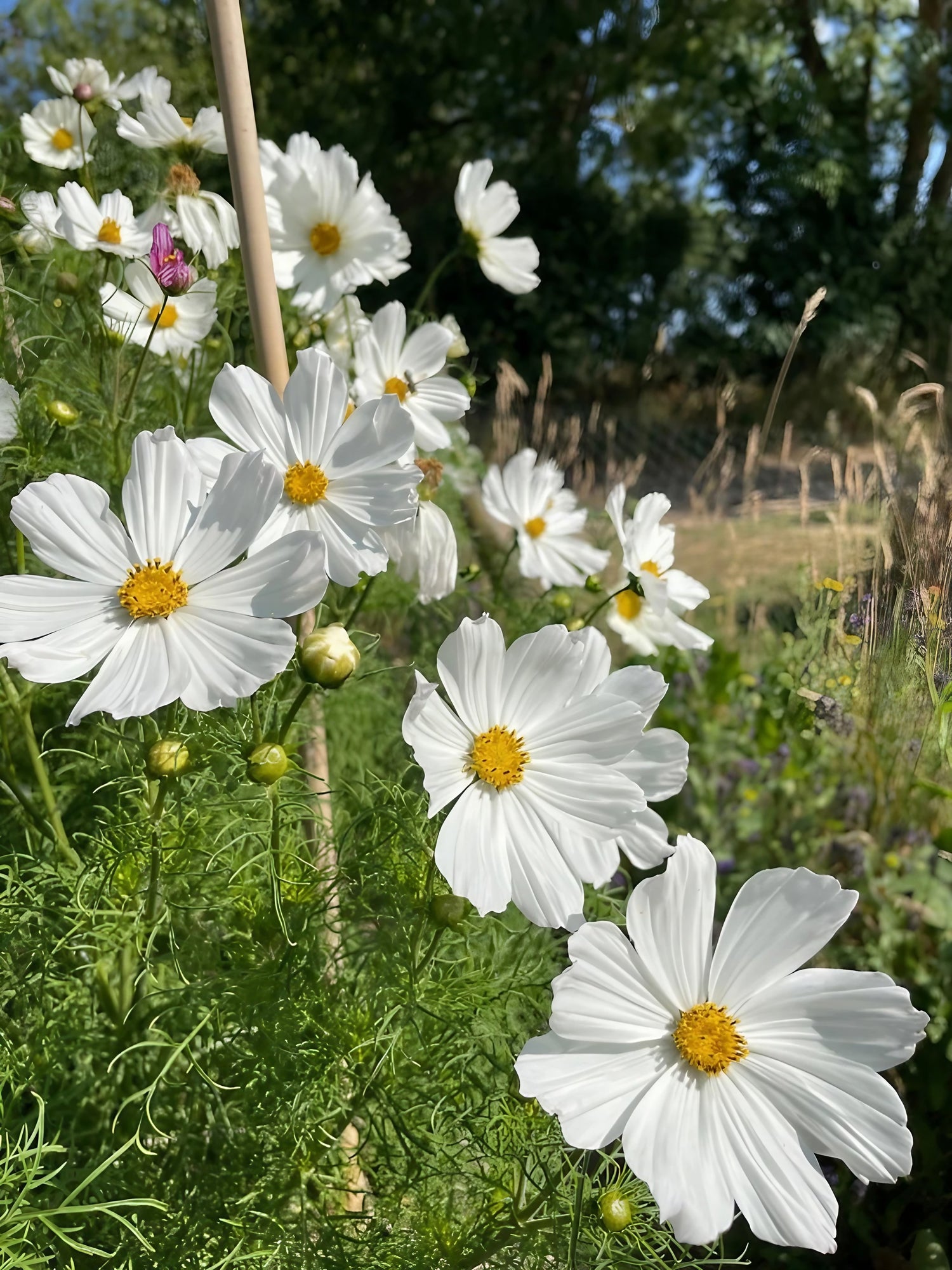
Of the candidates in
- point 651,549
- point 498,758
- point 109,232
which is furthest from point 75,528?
point 651,549

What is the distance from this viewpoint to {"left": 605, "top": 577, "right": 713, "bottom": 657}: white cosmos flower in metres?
0.81

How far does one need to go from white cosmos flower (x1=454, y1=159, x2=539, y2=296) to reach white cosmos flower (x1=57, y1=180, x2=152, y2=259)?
34 centimetres

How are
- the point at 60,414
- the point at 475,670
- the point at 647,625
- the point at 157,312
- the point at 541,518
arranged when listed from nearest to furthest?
the point at 475,670 → the point at 60,414 → the point at 157,312 → the point at 647,625 → the point at 541,518

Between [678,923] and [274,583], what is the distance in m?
0.28

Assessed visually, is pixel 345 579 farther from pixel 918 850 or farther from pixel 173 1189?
pixel 918 850

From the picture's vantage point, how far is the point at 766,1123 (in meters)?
0.47

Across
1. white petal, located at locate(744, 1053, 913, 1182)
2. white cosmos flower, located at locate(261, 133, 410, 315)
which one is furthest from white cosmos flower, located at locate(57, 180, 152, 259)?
white petal, located at locate(744, 1053, 913, 1182)

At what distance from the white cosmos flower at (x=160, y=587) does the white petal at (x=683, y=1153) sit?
0.94ft

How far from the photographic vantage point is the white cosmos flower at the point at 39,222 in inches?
30.4

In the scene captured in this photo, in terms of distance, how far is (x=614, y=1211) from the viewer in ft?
1.78

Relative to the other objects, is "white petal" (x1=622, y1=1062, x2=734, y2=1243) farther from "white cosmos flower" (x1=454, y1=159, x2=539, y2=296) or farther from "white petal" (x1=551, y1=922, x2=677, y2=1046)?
"white cosmos flower" (x1=454, y1=159, x2=539, y2=296)

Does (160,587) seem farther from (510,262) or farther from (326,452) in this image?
(510,262)

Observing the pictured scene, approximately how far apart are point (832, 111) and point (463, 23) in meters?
2.19

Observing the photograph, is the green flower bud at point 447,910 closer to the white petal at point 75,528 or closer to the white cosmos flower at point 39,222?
the white petal at point 75,528
